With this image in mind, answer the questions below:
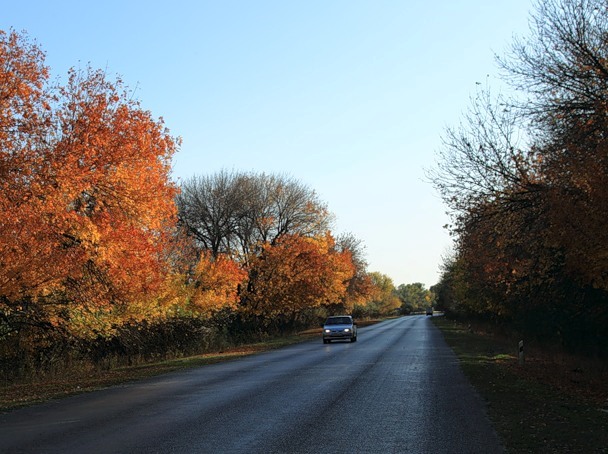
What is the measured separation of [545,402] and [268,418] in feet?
18.5

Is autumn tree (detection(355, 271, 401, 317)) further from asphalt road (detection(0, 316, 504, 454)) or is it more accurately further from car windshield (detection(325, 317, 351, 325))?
asphalt road (detection(0, 316, 504, 454))

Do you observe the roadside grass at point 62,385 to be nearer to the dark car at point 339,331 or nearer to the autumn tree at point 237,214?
the dark car at point 339,331

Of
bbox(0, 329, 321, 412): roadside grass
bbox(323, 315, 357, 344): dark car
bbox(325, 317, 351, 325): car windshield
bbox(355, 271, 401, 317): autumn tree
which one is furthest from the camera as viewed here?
bbox(355, 271, 401, 317): autumn tree

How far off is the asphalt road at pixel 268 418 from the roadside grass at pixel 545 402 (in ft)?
1.33

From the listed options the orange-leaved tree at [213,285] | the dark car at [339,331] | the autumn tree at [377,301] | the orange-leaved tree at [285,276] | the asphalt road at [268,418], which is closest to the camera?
the asphalt road at [268,418]

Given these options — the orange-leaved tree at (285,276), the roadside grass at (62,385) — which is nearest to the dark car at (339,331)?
the orange-leaved tree at (285,276)

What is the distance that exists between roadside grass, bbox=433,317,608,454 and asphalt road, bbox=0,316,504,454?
40 cm

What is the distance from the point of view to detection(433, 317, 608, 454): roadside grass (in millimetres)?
8109

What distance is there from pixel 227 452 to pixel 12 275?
A: 12.2 metres

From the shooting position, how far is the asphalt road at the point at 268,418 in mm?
8023

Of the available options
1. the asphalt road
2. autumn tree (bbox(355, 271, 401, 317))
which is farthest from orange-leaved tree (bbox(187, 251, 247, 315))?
autumn tree (bbox(355, 271, 401, 317))

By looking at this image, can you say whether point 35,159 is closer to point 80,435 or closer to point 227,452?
point 80,435

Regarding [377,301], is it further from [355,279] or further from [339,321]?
[339,321]

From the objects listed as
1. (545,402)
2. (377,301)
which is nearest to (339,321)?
(545,402)
